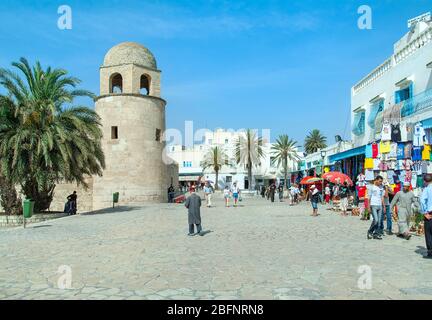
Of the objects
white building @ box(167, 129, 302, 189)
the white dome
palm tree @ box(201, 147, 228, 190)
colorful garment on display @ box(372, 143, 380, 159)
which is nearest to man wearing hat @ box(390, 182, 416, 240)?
colorful garment on display @ box(372, 143, 380, 159)

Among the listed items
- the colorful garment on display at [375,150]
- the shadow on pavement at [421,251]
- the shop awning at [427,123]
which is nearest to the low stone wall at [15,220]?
the colorful garment on display at [375,150]

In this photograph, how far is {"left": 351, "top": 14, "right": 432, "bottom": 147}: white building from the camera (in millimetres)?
14258

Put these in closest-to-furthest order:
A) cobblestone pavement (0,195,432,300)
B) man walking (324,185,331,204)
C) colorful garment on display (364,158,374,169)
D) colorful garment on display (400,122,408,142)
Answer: cobblestone pavement (0,195,432,300), colorful garment on display (400,122,408,142), colorful garment on display (364,158,374,169), man walking (324,185,331,204)

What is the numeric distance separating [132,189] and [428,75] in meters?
19.5

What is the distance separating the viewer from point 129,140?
90.9ft

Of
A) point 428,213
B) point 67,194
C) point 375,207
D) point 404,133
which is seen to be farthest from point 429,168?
point 67,194

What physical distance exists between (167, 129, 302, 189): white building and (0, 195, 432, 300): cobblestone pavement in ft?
160

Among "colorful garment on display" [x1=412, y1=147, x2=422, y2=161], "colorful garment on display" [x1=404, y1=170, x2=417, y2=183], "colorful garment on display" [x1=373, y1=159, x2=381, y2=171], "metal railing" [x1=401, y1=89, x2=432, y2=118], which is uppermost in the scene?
"metal railing" [x1=401, y1=89, x2=432, y2=118]

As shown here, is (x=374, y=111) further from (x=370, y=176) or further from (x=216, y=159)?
(x=216, y=159)

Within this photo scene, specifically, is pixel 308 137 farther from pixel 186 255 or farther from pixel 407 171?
pixel 186 255

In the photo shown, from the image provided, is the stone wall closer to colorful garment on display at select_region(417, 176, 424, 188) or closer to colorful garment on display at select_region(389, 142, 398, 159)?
colorful garment on display at select_region(389, 142, 398, 159)

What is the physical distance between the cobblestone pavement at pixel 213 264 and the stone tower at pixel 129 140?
50.7ft
